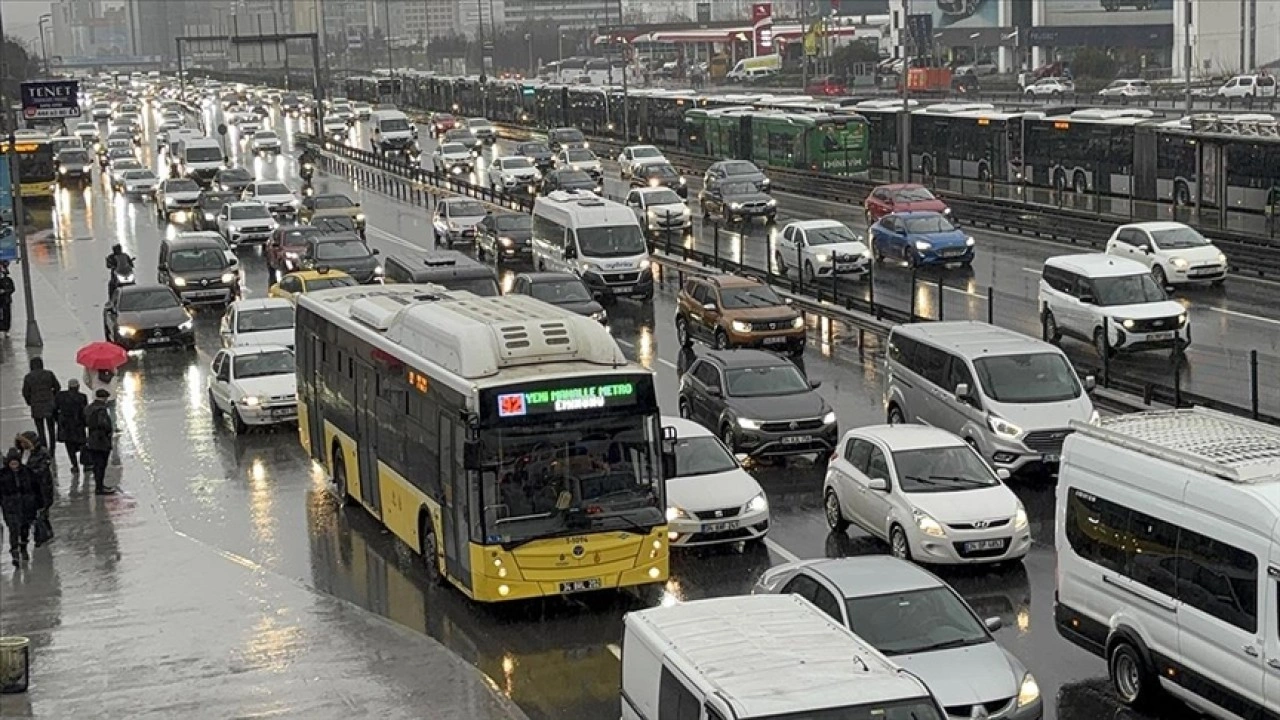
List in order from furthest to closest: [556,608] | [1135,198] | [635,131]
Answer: [635,131] < [1135,198] < [556,608]

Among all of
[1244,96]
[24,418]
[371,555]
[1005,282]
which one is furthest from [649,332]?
[1244,96]

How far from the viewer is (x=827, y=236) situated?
147ft

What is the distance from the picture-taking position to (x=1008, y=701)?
1448cm

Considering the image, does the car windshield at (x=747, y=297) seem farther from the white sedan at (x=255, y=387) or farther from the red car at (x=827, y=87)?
the red car at (x=827, y=87)

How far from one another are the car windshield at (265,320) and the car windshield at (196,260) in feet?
35.2

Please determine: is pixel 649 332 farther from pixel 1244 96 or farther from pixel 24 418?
pixel 1244 96

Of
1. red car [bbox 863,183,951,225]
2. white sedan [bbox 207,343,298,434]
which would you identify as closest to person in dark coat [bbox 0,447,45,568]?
white sedan [bbox 207,343,298,434]

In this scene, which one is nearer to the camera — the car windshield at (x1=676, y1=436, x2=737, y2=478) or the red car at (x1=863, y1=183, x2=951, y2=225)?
the car windshield at (x1=676, y1=436, x2=737, y2=478)

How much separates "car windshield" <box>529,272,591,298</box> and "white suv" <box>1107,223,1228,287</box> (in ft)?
38.2

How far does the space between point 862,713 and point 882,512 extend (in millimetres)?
9999

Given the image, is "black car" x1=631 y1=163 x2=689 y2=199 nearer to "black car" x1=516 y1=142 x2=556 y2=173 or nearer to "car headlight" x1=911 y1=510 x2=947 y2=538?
"black car" x1=516 y1=142 x2=556 y2=173

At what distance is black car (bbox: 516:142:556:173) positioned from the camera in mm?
81938

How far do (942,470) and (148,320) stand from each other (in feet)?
79.1

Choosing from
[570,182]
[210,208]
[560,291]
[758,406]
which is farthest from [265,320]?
[570,182]
